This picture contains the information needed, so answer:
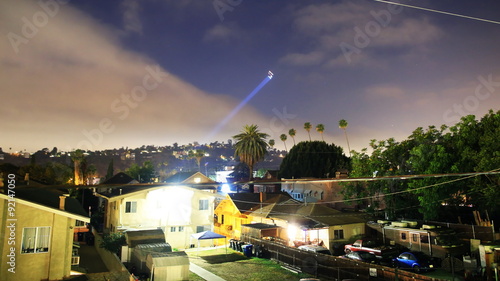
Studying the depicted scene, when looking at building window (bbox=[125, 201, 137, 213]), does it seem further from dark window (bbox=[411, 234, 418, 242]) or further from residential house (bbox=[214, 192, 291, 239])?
dark window (bbox=[411, 234, 418, 242])

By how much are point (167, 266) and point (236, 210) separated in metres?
20.9

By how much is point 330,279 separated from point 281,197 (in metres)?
22.2

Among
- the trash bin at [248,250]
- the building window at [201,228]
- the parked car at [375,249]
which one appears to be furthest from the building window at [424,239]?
the building window at [201,228]

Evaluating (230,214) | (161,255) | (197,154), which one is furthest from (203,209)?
(197,154)

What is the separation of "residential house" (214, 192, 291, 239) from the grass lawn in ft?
29.0

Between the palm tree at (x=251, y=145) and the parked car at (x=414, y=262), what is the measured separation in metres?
41.0

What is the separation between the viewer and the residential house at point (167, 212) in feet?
109

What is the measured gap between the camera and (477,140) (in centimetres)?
2991

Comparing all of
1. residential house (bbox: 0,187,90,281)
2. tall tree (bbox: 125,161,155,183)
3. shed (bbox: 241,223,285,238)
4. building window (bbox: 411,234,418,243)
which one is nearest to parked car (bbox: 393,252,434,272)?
building window (bbox: 411,234,418,243)

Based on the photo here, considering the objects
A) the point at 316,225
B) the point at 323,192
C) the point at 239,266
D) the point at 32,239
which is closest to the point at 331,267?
the point at 239,266

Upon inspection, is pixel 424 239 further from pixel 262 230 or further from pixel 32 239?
pixel 32 239

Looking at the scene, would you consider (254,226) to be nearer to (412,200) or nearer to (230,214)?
(230,214)

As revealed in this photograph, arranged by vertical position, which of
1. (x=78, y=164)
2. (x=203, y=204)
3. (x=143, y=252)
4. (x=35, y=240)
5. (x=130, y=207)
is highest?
(x=78, y=164)

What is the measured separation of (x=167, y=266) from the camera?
20594 millimetres
